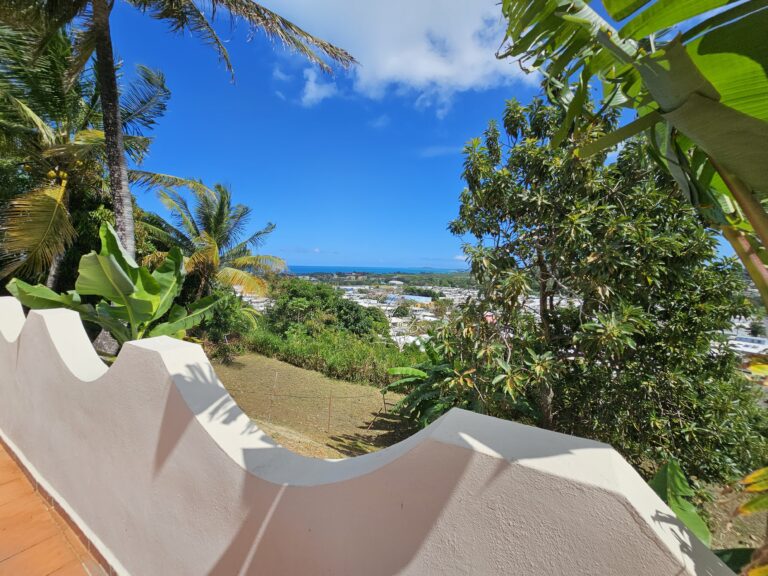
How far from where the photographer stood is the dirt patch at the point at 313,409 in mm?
5582

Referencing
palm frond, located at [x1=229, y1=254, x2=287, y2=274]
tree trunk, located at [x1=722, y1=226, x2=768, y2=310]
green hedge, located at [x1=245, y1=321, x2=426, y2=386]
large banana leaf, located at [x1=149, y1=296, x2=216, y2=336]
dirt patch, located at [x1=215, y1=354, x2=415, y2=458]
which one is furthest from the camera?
palm frond, located at [x1=229, y1=254, x2=287, y2=274]

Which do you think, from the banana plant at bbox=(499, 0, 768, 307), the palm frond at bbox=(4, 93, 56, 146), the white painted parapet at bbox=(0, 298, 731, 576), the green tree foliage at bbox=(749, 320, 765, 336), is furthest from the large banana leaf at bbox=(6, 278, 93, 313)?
the green tree foliage at bbox=(749, 320, 765, 336)

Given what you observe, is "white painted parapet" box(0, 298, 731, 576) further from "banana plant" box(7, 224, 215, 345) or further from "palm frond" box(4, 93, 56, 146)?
"palm frond" box(4, 93, 56, 146)

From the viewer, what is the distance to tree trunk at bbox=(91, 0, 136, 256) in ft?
17.5

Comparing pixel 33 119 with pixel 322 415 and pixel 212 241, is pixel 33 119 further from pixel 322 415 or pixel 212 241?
pixel 322 415

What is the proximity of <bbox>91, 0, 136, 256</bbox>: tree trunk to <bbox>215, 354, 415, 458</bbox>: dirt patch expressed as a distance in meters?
4.05

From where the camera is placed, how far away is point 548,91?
125 cm

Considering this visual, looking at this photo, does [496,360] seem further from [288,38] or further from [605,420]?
[288,38]

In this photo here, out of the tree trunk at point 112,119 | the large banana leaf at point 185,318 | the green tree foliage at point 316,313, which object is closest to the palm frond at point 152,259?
the tree trunk at point 112,119

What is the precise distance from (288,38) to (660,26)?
281 inches

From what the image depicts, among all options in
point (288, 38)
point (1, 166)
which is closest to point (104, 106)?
point (288, 38)

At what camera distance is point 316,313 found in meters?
17.8

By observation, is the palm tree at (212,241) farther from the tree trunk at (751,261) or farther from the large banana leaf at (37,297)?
the tree trunk at (751,261)

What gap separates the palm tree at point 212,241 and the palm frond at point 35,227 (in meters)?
3.19
